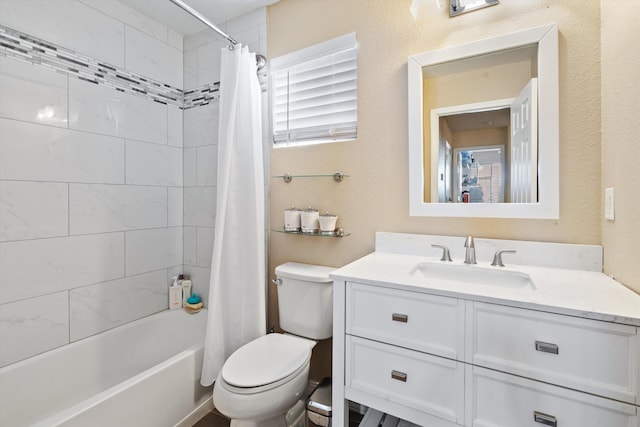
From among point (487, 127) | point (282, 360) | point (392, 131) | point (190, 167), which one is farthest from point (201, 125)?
point (487, 127)

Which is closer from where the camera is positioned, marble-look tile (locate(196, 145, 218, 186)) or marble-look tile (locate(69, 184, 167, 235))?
marble-look tile (locate(69, 184, 167, 235))

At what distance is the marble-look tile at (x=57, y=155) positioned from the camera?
143cm

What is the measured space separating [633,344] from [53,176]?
2.47m

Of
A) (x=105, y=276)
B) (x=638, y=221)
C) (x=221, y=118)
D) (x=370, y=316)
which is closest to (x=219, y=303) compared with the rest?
(x=105, y=276)

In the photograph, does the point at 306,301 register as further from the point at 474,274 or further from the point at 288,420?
the point at 474,274

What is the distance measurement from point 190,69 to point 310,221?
1627 millimetres

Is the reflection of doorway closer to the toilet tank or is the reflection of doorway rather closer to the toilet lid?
the toilet tank

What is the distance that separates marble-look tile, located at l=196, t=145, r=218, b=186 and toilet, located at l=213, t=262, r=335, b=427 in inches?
37.9

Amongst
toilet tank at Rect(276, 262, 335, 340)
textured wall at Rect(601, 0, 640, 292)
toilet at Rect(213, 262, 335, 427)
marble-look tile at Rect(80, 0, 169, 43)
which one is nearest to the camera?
textured wall at Rect(601, 0, 640, 292)

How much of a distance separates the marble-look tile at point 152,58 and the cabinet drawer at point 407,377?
7.26ft

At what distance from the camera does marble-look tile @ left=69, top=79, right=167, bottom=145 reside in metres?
1.67

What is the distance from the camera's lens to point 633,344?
73 cm

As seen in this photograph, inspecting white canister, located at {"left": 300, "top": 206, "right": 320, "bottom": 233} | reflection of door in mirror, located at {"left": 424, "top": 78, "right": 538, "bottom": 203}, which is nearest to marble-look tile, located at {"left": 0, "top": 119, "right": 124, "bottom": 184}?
white canister, located at {"left": 300, "top": 206, "right": 320, "bottom": 233}

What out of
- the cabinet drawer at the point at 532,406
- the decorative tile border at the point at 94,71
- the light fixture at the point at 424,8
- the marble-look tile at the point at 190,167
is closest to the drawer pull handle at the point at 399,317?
the cabinet drawer at the point at 532,406
